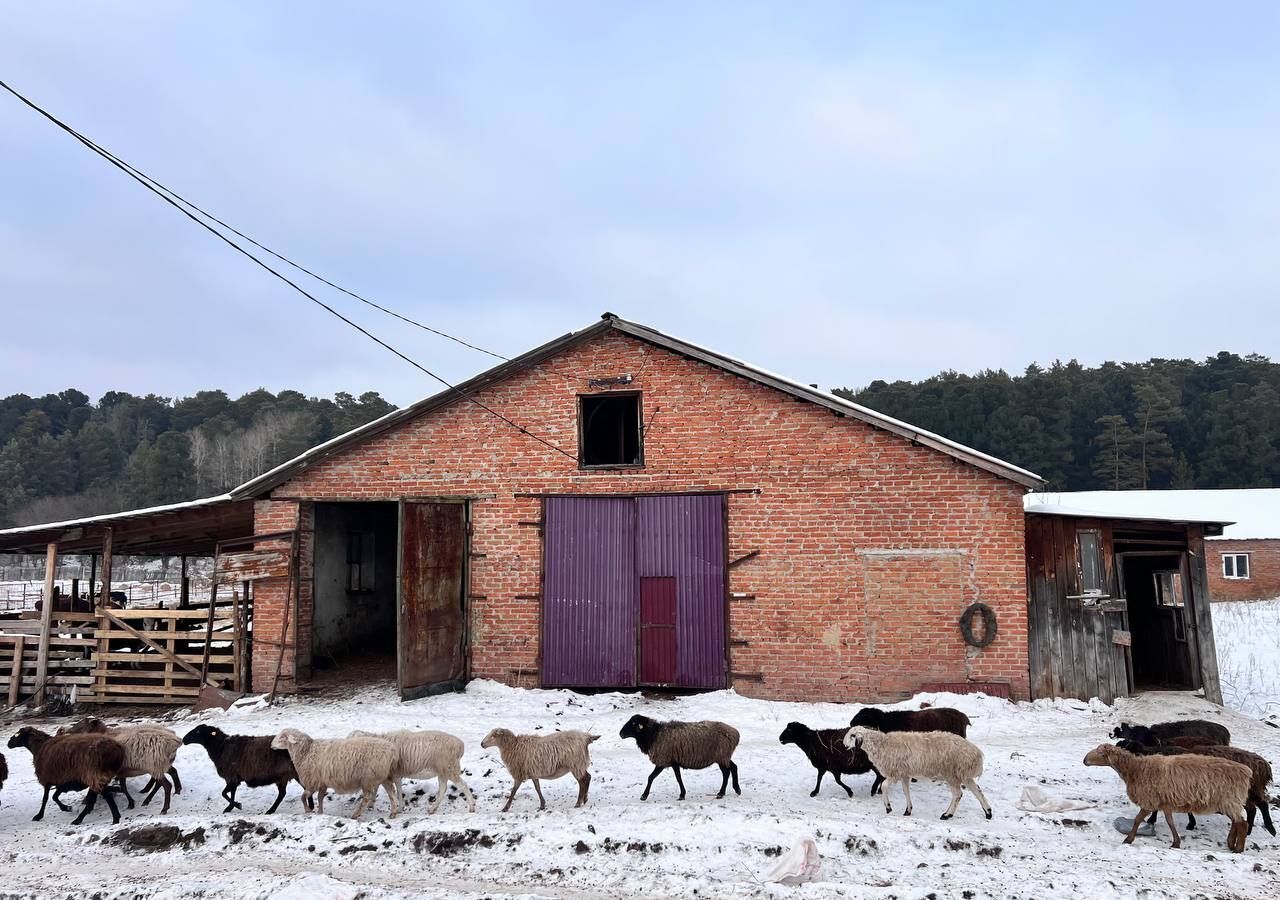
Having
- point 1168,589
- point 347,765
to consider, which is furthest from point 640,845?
point 1168,589

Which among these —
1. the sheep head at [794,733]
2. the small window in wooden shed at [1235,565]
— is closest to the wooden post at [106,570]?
the sheep head at [794,733]

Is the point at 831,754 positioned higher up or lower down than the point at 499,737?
lower down

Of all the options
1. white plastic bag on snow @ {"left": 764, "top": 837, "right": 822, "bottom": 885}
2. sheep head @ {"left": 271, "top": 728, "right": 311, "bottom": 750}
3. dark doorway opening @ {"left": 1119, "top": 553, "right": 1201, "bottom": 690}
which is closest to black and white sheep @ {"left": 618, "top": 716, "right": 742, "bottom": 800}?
white plastic bag on snow @ {"left": 764, "top": 837, "right": 822, "bottom": 885}

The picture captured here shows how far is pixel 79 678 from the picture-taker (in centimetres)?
1351

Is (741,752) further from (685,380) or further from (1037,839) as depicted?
(685,380)

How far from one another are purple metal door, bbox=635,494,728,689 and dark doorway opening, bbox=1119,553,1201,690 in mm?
6395

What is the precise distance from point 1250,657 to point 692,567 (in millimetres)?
14349

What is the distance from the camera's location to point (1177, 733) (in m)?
8.45

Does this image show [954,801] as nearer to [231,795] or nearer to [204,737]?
[231,795]

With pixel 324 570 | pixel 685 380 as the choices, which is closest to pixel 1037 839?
→ pixel 685 380

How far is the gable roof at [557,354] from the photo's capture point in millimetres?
12195

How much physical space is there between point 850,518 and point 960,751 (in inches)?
206

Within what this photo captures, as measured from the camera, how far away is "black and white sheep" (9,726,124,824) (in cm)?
766

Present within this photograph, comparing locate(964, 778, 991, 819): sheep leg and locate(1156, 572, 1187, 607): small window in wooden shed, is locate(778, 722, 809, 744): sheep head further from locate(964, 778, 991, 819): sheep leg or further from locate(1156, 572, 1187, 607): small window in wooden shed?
locate(1156, 572, 1187, 607): small window in wooden shed
